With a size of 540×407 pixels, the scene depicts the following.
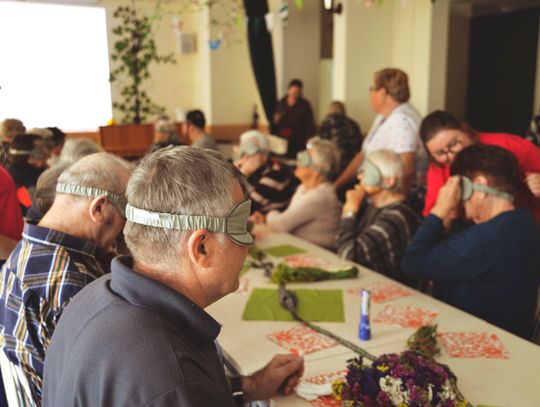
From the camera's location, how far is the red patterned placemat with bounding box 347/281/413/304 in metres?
2.30

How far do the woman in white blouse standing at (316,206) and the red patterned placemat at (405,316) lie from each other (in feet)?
4.35

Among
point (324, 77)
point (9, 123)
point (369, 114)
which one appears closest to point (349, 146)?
point (369, 114)

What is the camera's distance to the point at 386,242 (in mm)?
2756

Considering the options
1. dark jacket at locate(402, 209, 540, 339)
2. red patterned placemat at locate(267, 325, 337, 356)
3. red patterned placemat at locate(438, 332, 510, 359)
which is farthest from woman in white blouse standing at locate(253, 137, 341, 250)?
red patterned placemat at locate(438, 332, 510, 359)

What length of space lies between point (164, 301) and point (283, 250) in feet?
7.00

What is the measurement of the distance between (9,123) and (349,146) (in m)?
3.82

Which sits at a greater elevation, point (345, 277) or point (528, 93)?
point (528, 93)

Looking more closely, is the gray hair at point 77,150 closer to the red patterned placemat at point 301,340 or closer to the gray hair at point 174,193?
the red patterned placemat at point 301,340

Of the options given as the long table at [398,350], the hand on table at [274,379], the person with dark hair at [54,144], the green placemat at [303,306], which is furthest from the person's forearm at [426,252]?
the person with dark hair at [54,144]

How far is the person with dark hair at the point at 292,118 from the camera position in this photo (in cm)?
740

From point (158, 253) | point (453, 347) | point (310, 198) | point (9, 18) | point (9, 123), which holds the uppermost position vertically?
point (9, 18)

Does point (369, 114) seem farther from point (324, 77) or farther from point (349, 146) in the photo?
point (324, 77)

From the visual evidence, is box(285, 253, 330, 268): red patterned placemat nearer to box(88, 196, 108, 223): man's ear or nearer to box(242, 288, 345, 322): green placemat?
box(242, 288, 345, 322): green placemat

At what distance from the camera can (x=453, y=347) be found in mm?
1839
